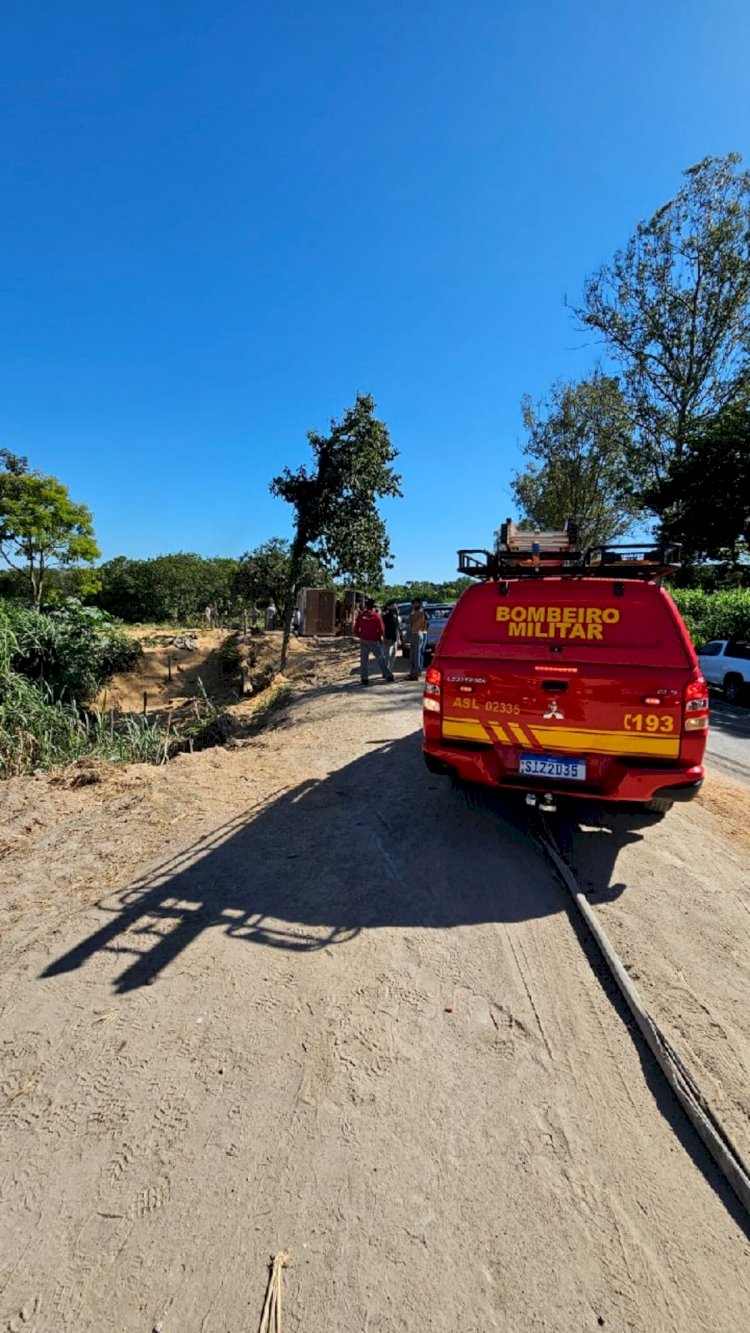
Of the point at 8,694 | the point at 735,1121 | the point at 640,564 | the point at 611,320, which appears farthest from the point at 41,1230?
the point at 611,320

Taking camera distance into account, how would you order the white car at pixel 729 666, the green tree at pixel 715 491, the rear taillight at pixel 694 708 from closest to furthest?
the rear taillight at pixel 694 708, the white car at pixel 729 666, the green tree at pixel 715 491

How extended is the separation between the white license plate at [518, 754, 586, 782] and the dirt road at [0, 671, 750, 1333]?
0.69m

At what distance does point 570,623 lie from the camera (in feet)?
14.1

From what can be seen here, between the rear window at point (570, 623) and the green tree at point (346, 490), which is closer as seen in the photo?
the rear window at point (570, 623)

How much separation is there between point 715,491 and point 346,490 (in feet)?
43.5

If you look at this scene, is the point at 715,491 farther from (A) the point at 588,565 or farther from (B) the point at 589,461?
(A) the point at 588,565

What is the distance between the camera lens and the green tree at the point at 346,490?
639 inches

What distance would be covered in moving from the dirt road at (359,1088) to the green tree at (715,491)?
19091 mm

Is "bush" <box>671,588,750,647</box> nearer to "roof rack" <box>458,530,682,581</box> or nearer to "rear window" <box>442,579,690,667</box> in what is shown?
"roof rack" <box>458,530,682,581</box>

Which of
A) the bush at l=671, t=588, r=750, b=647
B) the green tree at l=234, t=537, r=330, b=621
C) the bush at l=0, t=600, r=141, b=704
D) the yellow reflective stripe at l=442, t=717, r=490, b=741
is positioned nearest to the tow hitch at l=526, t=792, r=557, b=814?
the yellow reflective stripe at l=442, t=717, r=490, b=741

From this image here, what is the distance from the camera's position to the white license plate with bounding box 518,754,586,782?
405cm

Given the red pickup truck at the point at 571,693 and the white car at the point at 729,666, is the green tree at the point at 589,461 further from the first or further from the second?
the red pickup truck at the point at 571,693

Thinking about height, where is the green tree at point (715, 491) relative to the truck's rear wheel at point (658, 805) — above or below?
above

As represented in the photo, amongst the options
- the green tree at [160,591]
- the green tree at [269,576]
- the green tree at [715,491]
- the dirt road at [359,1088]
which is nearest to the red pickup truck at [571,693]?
the dirt road at [359,1088]
